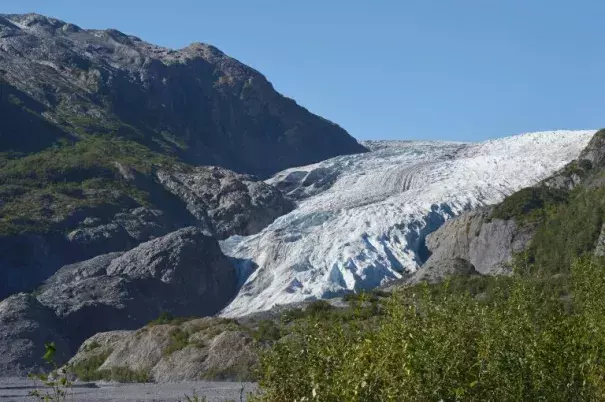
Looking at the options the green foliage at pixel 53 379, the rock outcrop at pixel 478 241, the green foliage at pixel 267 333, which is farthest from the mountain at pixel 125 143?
the green foliage at pixel 53 379

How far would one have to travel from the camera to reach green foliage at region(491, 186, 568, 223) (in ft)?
257

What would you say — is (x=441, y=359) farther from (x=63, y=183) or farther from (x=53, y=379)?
(x=63, y=183)

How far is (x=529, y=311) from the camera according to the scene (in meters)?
19.5

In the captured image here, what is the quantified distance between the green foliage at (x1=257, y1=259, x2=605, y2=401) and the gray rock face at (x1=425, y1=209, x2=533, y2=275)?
2179 inches

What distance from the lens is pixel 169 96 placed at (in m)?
166

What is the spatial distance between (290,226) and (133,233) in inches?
690

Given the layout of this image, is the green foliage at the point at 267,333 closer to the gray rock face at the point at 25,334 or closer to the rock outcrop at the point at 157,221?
the gray rock face at the point at 25,334

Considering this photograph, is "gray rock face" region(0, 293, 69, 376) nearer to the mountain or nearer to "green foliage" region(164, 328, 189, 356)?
"green foliage" region(164, 328, 189, 356)

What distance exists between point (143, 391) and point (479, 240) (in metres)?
46.1

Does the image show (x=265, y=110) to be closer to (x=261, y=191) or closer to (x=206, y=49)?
(x=206, y=49)

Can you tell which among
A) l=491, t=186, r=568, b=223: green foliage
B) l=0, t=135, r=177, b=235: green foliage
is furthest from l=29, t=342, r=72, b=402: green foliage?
l=0, t=135, r=177, b=235: green foliage

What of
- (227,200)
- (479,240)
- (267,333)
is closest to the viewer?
(267,333)

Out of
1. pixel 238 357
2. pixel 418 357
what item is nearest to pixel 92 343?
pixel 238 357

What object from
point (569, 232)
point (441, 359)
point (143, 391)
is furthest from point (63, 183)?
point (441, 359)
